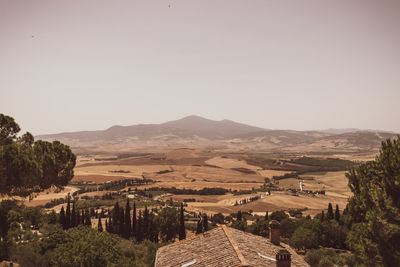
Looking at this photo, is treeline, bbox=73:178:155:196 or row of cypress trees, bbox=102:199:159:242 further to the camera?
treeline, bbox=73:178:155:196

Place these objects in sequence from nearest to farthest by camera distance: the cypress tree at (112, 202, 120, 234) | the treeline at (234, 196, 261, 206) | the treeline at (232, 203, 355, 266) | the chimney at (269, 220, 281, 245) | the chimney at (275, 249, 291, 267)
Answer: the chimney at (275, 249, 291, 267), the chimney at (269, 220, 281, 245), the treeline at (232, 203, 355, 266), the cypress tree at (112, 202, 120, 234), the treeline at (234, 196, 261, 206)

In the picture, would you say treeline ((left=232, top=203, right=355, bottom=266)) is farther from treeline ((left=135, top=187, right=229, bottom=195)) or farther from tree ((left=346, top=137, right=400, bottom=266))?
treeline ((left=135, top=187, right=229, bottom=195))

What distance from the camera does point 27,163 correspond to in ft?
122

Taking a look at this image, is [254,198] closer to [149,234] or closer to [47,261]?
[149,234]

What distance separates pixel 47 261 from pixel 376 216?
34965 mm

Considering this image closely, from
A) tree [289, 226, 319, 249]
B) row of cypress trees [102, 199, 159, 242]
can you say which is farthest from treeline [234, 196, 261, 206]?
tree [289, 226, 319, 249]

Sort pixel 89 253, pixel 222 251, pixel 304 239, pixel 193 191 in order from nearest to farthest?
pixel 222 251
pixel 89 253
pixel 304 239
pixel 193 191

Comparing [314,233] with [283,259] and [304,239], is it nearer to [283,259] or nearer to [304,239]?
[304,239]

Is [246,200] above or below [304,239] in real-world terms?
below

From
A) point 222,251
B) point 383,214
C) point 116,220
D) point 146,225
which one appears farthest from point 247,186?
point 222,251

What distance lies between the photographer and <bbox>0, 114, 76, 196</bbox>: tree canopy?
35.7m

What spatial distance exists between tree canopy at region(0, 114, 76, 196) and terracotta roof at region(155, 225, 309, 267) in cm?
2300

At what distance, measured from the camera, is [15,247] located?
37.8 metres

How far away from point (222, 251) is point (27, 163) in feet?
95.2
